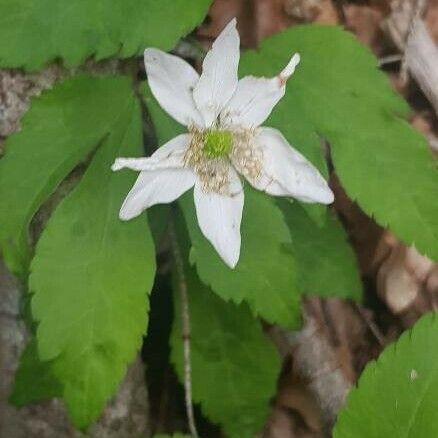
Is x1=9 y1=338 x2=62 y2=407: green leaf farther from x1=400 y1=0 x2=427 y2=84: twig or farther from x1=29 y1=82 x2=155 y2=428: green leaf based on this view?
x1=400 y1=0 x2=427 y2=84: twig

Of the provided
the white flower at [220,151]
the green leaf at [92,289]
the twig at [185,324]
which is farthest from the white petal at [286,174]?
the twig at [185,324]

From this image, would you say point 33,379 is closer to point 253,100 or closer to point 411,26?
point 253,100

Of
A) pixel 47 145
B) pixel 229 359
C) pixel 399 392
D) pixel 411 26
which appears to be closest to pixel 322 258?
pixel 229 359

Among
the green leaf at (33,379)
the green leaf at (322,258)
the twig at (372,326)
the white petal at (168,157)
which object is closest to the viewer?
the white petal at (168,157)

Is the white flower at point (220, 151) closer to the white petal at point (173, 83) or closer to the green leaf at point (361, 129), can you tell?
the white petal at point (173, 83)

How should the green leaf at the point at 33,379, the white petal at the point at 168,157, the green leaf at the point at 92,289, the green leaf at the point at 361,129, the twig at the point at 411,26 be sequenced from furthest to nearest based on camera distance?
the twig at the point at 411,26, the green leaf at the point at 33,379, the green leaf at the point at 361,129, the green leaf at the point at 92,289, the white petal at the point at 168,157

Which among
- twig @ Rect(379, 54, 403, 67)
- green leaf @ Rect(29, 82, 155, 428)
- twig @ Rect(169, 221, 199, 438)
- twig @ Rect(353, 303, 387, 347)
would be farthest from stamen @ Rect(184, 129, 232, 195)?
twig @ Rect(379, 54, 403, 67)

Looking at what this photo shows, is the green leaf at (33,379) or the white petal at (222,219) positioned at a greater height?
the white petal at (222,219)
